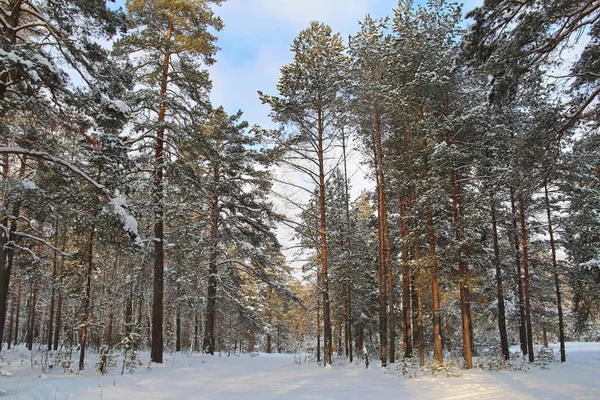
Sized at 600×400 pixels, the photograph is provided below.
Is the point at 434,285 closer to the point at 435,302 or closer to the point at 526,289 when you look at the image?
the point at 435,302

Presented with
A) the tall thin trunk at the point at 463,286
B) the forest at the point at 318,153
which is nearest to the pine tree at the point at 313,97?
the forest at the point at 318,153

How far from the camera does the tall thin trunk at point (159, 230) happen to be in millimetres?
12031

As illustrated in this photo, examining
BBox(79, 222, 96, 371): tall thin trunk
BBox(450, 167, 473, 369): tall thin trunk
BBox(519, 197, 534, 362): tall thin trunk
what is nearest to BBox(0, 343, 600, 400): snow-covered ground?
BBox(79, 222, 96, 371): tall thin trunk

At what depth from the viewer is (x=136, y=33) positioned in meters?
12.6

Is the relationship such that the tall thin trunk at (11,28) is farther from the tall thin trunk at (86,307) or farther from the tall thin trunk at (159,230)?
the tall thin trunk at (159,230)

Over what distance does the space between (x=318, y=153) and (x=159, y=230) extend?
23.6 feet

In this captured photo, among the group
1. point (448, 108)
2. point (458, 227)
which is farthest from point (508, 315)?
point (448, 108)

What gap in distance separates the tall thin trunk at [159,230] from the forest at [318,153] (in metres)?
0.07

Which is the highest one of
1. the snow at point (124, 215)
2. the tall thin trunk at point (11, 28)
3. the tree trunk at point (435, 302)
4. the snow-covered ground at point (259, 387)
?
the tall thin trunk at point (11, 28)

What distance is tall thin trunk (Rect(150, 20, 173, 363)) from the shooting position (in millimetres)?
12031

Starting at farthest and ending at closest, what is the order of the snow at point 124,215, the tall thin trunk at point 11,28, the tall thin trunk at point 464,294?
1. the tall thin trunk at point 464,294
2. the snow at point 124,215
3. the tall thin trunk at point 11,28

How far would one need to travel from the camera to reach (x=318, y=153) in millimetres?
15234

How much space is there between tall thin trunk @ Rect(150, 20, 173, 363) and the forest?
0.23 ft

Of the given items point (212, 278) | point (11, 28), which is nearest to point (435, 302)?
point (212, 278)
